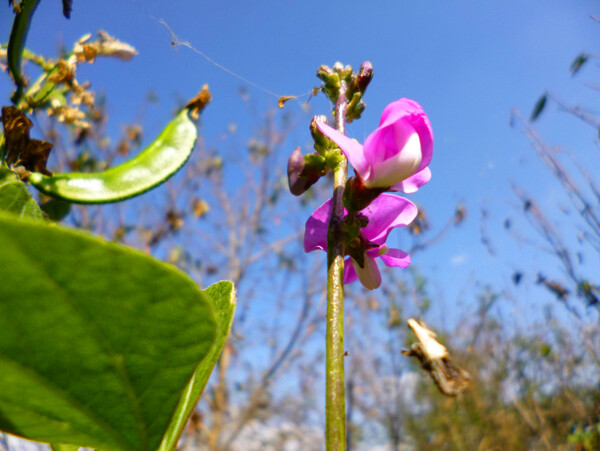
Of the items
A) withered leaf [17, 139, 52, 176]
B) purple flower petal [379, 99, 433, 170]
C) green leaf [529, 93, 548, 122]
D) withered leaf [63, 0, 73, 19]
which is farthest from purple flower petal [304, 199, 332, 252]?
green leaf [529, 93, 548, 122]

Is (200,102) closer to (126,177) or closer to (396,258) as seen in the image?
(126,177)

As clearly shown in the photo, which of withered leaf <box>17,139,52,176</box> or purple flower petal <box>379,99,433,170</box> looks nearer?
purple flower petal <box>379,99,433,170</box>

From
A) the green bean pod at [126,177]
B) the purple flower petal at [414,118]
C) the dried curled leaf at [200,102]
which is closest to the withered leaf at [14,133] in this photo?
the green bean pod at [126,177]

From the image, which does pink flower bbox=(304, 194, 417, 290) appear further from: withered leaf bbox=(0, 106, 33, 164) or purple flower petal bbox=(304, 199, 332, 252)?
withered leaf bbox=(0, 106, 33, 164)

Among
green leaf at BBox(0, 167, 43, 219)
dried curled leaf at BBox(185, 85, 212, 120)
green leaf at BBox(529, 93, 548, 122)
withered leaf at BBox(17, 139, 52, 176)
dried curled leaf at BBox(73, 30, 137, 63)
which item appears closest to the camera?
green leaf at BBox(0, 167, 43, 219)

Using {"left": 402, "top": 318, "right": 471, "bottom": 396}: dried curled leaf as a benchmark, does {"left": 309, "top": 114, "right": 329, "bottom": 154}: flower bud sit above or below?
above

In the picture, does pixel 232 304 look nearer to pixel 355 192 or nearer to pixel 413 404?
pixel 355 192

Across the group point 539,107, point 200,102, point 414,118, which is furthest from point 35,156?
point 539,107
